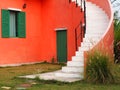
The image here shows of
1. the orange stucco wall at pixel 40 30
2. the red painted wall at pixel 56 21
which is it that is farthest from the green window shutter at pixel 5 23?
the red painted wall at pixel 56 21

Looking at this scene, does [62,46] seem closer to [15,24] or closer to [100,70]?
[15,24]

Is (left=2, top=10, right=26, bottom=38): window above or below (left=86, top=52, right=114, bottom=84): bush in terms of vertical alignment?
above

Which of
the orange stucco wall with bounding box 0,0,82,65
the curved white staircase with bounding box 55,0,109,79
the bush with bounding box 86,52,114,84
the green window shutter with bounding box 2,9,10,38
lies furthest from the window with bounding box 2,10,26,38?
the bush with bounding box 86,52,114,84

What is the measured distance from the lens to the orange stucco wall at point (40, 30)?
1603 centimetres

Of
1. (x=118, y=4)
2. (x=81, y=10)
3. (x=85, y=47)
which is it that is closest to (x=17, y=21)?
(x=81, y=10)

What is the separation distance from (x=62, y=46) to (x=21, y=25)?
8.32 ft

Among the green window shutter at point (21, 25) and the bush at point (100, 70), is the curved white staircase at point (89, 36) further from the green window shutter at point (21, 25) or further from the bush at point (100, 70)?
the green window shutter at point (21, 25)

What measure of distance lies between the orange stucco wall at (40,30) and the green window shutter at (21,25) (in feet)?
0.87

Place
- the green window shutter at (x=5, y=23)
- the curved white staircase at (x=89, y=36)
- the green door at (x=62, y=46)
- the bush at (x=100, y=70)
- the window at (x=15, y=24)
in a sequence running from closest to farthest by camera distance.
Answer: the bush at (x=100, y=70)
the curved white staircase at (x=89, y=36)
the green window shutter at (x=5, y=23)
the window at (x=15, y=24)
the green door at (x=62, y=46)

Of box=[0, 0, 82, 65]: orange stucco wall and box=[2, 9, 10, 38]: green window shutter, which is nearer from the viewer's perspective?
box=[2, 9, 10, 38]: green window shutter

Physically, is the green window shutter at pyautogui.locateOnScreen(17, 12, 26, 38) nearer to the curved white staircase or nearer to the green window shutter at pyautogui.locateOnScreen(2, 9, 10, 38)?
the green window shutter at pyautogui.locateOnScreen(2, 9, 10, 38)

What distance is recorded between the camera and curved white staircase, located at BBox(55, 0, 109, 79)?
34.6ft

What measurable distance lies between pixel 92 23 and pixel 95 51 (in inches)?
177

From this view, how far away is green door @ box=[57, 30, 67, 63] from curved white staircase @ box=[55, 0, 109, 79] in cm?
218
